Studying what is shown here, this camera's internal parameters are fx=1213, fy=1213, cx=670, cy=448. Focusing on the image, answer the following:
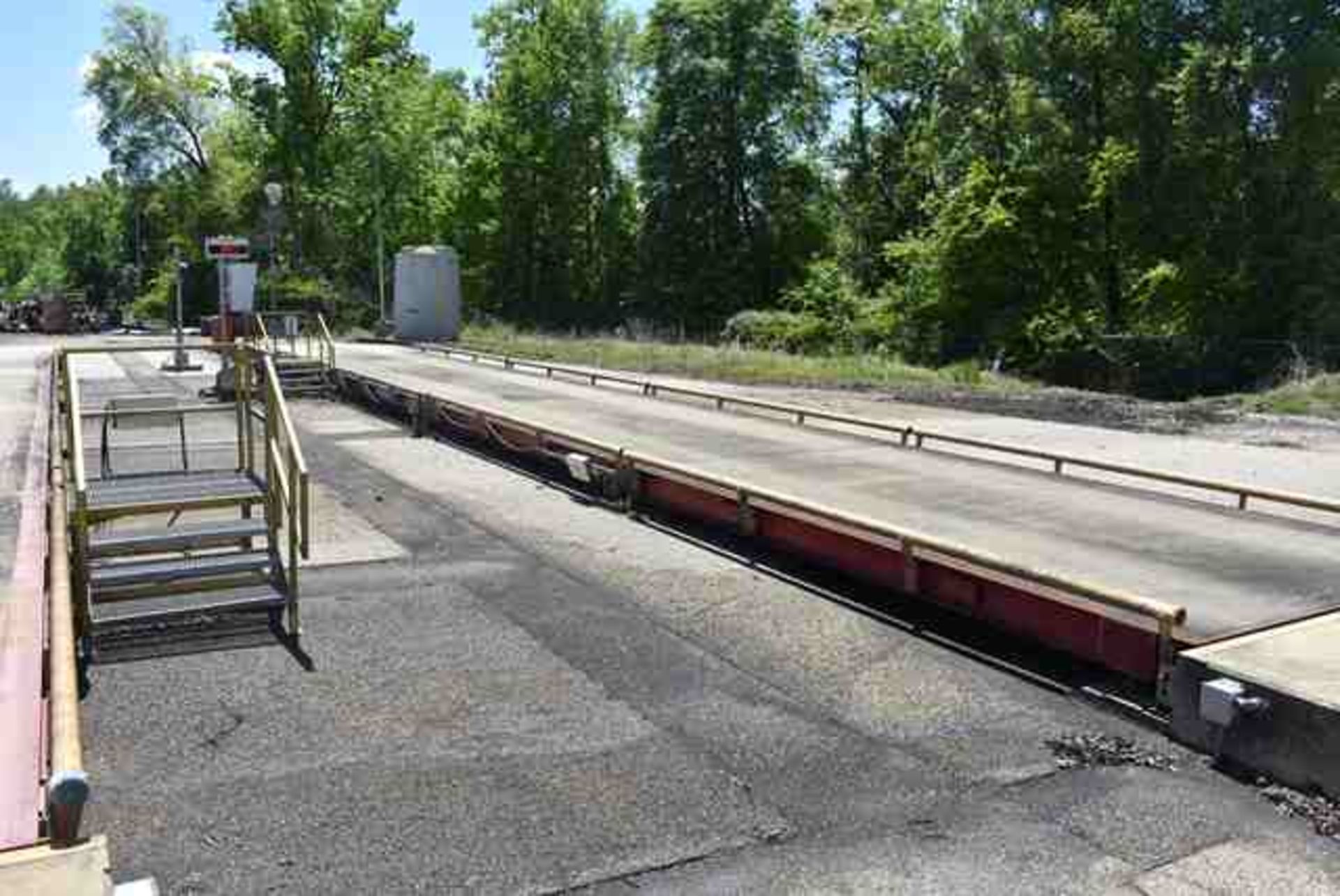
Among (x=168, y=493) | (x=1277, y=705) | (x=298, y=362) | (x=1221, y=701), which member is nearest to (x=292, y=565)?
(x=168, y=493)

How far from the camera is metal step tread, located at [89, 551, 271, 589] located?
728 centimetres

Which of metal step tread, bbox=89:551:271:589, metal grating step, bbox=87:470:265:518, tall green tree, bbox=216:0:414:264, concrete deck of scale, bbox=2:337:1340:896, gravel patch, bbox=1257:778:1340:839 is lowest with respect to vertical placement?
concrete deck of scale, bbox=2:337:1340:896

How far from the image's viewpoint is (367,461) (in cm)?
1446

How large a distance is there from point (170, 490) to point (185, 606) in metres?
0.91

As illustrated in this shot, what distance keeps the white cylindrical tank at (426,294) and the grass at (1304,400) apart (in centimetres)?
2209

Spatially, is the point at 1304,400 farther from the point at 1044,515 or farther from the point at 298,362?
the point at 298,362

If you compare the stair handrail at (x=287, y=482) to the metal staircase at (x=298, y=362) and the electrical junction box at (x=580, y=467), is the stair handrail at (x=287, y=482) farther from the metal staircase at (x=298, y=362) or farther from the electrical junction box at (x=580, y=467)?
the metal staircase at (x=298, y=362)

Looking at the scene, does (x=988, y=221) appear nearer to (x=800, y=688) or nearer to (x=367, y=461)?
(x=367, y=461)

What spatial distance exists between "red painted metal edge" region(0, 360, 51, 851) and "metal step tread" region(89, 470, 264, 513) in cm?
60

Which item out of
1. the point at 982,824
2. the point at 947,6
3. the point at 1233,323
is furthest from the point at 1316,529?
the point at 947,6

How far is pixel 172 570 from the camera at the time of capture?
7.38 m

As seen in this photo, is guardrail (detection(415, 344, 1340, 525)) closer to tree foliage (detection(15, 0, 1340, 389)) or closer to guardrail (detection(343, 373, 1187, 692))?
guardrail (detection(343, 373, 1187, 692))

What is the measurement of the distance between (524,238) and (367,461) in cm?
4900

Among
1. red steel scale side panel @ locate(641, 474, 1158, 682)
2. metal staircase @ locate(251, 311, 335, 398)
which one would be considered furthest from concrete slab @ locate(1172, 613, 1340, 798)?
metal staircase @ locate(251, 311, 335, 398)
